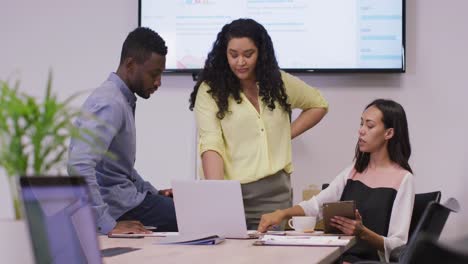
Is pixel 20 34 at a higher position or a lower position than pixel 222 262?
higher

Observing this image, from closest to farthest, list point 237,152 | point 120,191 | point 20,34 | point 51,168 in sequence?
point 51,168, point 120,191, point 237,152, point 20,34

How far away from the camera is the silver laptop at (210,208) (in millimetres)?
2738

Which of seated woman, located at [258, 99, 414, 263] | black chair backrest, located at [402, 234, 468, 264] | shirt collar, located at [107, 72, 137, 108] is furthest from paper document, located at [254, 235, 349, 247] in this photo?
black chair backrest, located at [402, 234, 468, 264]

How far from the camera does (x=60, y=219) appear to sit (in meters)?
1.42

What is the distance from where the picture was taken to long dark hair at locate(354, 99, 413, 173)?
334cm

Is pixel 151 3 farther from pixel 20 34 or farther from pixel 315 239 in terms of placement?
pixel 315 239

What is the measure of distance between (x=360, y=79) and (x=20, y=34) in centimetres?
204

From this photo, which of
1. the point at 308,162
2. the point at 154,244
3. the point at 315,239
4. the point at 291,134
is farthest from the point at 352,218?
the point at 308,162

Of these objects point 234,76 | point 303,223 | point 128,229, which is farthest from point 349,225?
point 234,76

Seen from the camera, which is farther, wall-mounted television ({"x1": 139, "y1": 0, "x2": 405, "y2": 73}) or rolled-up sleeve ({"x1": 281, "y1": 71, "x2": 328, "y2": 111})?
wall-mounted television ({"x1": 139, "y1": 0, "x2": 405, "y2": 73})

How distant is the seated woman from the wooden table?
40 cm

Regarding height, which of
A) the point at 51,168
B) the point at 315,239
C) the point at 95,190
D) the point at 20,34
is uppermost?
the point at 20,34

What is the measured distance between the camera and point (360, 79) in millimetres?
4449

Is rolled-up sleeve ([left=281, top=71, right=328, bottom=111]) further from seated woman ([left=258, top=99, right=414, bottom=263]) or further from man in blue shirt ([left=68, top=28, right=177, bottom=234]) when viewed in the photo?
man in blue shirt ([left=68, top=28, right=177, bottom=234])
